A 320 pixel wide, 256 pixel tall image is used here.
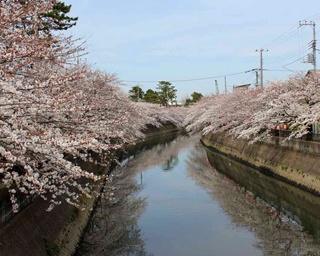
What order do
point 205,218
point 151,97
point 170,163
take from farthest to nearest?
point 151,97 → point 170,163 → point 205,218

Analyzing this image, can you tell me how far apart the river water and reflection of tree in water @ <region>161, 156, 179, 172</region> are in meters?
4.03

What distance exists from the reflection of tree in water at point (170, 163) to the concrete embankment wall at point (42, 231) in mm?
16244

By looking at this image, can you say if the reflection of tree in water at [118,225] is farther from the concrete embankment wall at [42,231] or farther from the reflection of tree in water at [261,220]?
the reflection of tree in water at [261,220]

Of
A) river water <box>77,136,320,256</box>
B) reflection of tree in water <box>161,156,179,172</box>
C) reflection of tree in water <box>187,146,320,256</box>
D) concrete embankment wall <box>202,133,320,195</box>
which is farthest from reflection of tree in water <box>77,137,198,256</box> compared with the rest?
concrete embankment wall <box>202,133,320,195</box>

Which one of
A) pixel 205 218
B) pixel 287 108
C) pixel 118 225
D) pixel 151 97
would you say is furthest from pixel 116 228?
pixel 151 97

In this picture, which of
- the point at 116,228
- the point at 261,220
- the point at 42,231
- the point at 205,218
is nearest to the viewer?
the point at 42,231

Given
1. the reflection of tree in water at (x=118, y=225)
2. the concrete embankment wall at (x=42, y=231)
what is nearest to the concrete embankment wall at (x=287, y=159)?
the reflection of tree in water at (x=118, y=225)

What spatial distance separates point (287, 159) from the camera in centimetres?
2203

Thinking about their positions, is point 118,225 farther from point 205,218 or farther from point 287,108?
point 287,108

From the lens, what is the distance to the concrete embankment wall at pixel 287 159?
18531mm

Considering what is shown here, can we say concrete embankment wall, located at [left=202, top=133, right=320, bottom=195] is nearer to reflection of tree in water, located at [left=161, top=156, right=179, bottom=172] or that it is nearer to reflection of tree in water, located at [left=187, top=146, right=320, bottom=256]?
reflection of tree in water, located at [left=187, top=146, right=320, bottom=256]

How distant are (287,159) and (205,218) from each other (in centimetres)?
867

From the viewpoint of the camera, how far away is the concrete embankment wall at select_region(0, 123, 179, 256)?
839 centimetres

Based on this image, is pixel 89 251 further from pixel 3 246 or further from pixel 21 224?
pixel 3 246
